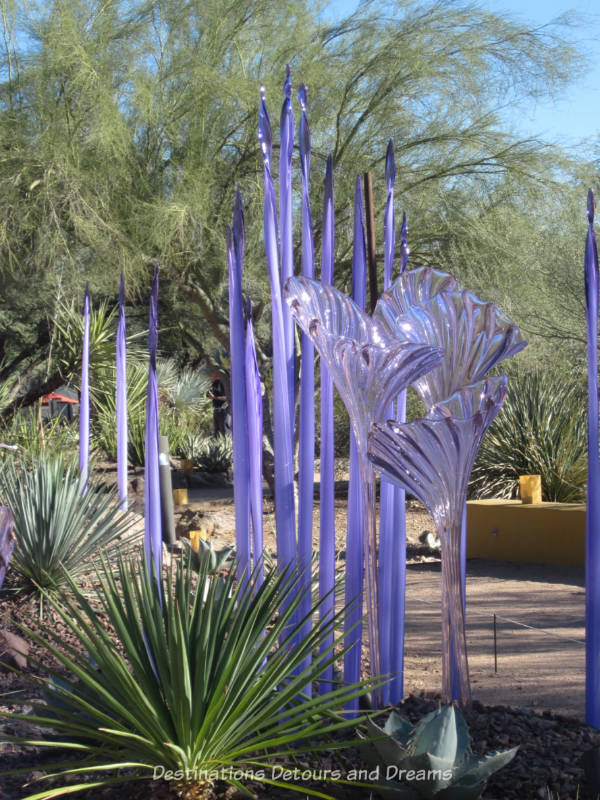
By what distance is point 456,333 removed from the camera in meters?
2.86

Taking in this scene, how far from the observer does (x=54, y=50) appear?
9016 mm

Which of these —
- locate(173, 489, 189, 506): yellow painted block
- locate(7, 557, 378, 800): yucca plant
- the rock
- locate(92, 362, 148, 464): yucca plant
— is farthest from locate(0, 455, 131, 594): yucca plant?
locate(173, 489, 189, 506): yellow painted block

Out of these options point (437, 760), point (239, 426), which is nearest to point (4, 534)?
point (239, 426)

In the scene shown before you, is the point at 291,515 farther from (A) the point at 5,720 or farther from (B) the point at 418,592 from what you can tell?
(B) the point at 418,592

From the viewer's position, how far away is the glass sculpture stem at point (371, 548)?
265 cm

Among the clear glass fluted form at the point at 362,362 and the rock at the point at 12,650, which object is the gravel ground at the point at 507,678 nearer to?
the rock at the point at 12,650

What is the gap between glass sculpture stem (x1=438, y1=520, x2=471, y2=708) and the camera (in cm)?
263

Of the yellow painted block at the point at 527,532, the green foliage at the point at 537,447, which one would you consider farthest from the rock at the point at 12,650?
the green foliage at the point at 537,447

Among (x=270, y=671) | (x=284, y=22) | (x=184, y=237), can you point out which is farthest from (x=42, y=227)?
(x=270, y=671)

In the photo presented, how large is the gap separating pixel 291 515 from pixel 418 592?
3741mm

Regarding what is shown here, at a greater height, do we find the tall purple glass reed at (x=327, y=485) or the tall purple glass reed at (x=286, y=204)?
the tall purple glass reed at (x=286, y=204)

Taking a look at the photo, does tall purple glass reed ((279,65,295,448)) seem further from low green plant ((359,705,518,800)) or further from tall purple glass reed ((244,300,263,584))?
low green plant ((359,705,518,800))

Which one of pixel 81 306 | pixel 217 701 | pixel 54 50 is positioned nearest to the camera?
pixel 217 701

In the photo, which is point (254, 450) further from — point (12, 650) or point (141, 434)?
point (141, 434)
